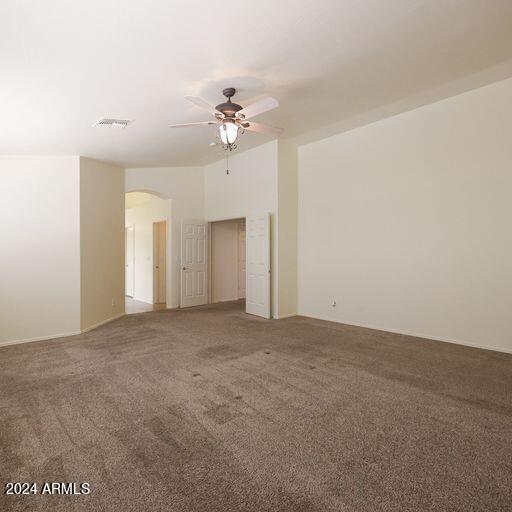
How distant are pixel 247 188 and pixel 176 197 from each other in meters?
1.75

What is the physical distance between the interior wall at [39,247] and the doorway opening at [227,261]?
348 cm

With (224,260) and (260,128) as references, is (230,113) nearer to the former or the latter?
(260,128)

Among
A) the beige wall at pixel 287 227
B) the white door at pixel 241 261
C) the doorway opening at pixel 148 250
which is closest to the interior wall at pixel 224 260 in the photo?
the white door at pixel 241 261

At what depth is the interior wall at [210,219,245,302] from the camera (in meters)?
8.27

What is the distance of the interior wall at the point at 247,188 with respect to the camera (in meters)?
6.30

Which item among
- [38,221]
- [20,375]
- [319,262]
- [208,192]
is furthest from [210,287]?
[20,375]

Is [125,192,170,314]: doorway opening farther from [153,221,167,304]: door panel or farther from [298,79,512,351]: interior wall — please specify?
[298,79,512,351]: interior wall

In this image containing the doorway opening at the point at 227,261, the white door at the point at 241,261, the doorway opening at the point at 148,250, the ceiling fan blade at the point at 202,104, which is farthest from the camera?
the white door at the point at 241,261

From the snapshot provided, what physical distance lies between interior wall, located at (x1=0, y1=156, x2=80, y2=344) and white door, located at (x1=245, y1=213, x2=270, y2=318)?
309 cm

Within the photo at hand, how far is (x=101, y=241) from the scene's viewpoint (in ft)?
19.3

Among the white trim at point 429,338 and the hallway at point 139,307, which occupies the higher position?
the white trim at point 429,338

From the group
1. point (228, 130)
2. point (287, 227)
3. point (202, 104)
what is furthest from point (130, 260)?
point (202, 104)

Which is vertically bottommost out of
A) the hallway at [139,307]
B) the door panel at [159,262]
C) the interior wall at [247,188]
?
the hallway at [139,307]

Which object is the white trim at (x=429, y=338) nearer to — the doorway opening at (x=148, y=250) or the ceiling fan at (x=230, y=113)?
the ceiling fan at (x=230, y=113)
